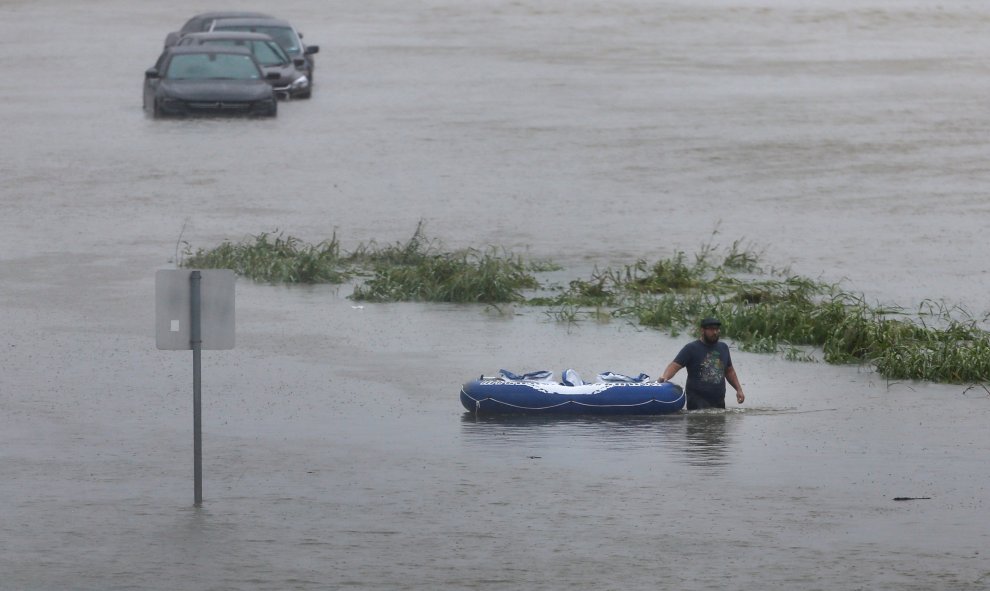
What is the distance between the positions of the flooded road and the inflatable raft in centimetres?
22

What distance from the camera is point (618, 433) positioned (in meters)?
16.3

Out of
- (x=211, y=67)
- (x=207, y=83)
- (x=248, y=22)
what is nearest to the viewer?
(x=207, y=83)

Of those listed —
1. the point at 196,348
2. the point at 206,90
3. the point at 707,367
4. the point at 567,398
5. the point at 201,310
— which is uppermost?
the point at 206,90

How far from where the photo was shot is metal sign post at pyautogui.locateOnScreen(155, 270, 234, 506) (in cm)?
1279

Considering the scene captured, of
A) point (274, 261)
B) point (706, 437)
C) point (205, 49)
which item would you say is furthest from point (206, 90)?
point (706, 437)

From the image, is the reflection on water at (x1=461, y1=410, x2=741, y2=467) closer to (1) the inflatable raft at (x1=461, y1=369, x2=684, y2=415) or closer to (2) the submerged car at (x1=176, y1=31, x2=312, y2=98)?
(1) the inflatable raft at (x1=461, y1=369, x2=684, y2=415)

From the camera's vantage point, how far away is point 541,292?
921 inches

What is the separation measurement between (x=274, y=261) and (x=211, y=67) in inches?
504

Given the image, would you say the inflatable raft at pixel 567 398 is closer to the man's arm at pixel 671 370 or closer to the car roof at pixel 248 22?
the man's arm at pixel 671 370

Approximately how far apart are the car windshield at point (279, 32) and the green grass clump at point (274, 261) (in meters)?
17.2

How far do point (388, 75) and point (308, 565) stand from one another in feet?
111

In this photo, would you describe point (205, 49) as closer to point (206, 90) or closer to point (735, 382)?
point (206, 90)

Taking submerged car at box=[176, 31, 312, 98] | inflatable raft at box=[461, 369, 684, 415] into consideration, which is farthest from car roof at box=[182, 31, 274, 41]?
inflatable raft at box=[461, 369, 684, 415]

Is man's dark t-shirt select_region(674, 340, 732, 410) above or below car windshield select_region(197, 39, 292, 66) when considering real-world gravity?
below
